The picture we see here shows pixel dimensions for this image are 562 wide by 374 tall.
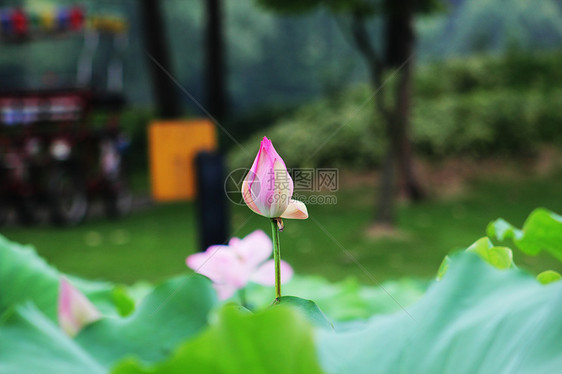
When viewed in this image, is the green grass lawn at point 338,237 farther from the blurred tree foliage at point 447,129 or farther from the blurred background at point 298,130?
the blurred tree foliage at point 447,129

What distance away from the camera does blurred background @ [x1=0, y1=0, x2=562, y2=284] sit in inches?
159

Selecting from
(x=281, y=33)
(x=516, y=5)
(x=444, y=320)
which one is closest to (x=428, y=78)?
(x=516, y=5)

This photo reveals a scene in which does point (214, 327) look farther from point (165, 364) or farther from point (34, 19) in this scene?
point (34, 19)

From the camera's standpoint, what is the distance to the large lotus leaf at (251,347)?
0.33 m

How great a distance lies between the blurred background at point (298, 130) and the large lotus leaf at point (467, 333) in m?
0.13

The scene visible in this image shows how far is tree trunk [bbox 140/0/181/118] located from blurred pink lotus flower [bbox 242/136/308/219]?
6.46 metres

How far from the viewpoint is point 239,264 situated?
630mm

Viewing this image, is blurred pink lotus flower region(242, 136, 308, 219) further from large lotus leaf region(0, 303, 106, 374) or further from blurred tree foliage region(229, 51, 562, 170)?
blurred tree foliage region(229, 51, 562, 170)

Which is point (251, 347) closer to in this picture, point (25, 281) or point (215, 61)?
point (25, 281)

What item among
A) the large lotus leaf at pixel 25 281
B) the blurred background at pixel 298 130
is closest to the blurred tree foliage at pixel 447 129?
the blurred background at pixel 298 130

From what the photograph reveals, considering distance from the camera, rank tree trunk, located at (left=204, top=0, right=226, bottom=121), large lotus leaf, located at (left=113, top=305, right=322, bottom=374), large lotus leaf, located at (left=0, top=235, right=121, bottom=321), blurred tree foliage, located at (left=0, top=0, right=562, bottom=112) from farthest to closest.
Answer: blurred tree foliage, located at (left=0, top=0, right=562, bottom=112)
tree trunk, located at (left=204, top=0, right=226, bottom=121)
large lotus leaf, located at (left=0, top=235, right=121, bottom=321)
large lotus leaf, located at (left=113, top=305, right=322, bottom=374)

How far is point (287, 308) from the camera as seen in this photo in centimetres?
32

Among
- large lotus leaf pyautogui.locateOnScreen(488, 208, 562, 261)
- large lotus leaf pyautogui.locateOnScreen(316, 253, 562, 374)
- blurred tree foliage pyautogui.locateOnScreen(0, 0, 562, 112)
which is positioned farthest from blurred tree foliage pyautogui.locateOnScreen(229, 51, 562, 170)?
large lotus leaf pyautogui.locateOnScreen(316, 253, 562, 374)

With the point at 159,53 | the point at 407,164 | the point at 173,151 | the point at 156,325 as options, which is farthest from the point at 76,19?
the point at 156,325
